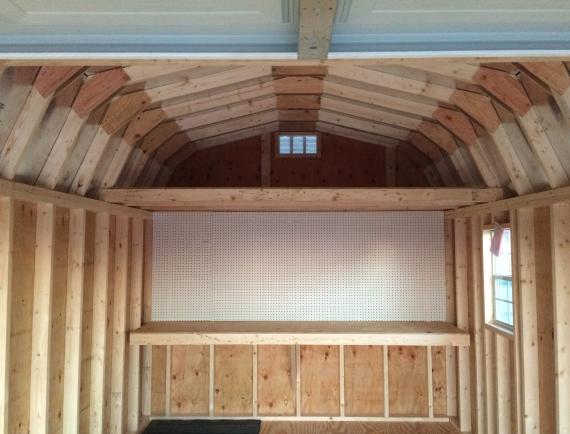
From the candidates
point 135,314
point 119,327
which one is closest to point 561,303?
point 119,327

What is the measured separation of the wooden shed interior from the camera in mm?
2840

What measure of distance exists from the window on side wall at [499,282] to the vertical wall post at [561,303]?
0.82 meters

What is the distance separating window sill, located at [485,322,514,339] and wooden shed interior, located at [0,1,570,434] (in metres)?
0.03

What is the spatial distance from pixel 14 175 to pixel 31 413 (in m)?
1.55

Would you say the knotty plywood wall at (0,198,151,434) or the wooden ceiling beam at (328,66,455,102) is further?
the wooden ceiling beam at (328,66,455,102)

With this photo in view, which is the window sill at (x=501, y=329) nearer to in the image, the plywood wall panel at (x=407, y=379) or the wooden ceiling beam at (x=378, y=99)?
the plywood wall panel at (x=407, y=379)

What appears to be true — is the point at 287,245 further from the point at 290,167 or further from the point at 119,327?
the point at 119,327

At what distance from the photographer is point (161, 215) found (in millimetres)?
5090

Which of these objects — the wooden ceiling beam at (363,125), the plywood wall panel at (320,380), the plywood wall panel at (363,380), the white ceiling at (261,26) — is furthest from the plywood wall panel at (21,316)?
the plywood wall panel at (363,380)

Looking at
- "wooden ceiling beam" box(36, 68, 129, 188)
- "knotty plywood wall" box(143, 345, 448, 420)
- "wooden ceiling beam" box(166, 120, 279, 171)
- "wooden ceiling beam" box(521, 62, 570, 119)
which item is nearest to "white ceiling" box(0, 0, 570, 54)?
"wooden ceiling beam" box(521, 62, 570, 119)

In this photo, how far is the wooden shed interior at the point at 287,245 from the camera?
284 centimetres

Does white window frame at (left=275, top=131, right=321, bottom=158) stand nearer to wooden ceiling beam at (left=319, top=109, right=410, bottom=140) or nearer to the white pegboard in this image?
wooden ceiling beam at (left=319, top=109, right=410, bottom=140)

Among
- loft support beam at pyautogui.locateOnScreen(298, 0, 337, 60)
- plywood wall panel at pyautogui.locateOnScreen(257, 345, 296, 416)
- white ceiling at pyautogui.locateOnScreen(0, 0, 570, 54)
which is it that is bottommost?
A: plywood wall panel at pyautogui.locateOnScreen(257, 345, 296, 416)

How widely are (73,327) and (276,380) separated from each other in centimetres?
240
